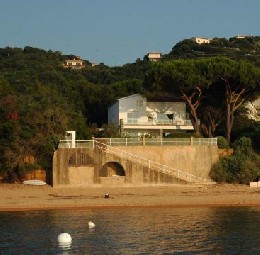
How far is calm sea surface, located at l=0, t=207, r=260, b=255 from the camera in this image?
1113 inches

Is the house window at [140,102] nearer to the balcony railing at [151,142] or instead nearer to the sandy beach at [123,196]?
the balcony railing at [151,142]

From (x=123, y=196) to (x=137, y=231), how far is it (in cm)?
1153

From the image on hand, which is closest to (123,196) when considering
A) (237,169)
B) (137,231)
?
(237,169)

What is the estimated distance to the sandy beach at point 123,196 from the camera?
42.3m

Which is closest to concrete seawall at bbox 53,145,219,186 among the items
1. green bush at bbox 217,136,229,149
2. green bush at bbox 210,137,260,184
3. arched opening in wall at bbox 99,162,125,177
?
arched opening in wall at bbox 99,162,125,177

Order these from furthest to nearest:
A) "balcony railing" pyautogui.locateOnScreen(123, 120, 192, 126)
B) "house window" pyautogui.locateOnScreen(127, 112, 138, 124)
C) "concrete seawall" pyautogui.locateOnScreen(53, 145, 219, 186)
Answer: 1. "house window" pyautogui.locateOnScreen(127, 112, 138, 124)
2. "balcony railing" pyautogui.locateOnScreen(123, 120, 192, 126)
3. "concrete seawall" pyautogui.locateOnScreen(53, 145, 219, 186)

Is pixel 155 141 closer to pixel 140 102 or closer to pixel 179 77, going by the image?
pixel 179 77

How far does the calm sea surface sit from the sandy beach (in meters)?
1.43

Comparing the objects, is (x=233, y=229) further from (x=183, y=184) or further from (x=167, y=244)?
(x=183, y=184)

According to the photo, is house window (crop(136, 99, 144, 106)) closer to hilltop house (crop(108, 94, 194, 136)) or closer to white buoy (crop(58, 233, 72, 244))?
hilltop house (crop(108, 94, 194, 136))

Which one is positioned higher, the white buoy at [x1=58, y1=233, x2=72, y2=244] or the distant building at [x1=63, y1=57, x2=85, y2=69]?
the distant building at [x1=63, y1=57, x2=85, y2=69]

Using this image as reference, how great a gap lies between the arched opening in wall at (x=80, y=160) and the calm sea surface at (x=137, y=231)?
272 inches

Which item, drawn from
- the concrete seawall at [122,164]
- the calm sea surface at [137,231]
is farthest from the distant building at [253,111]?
the calm sea surface at [137,231]

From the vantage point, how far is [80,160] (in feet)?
156
